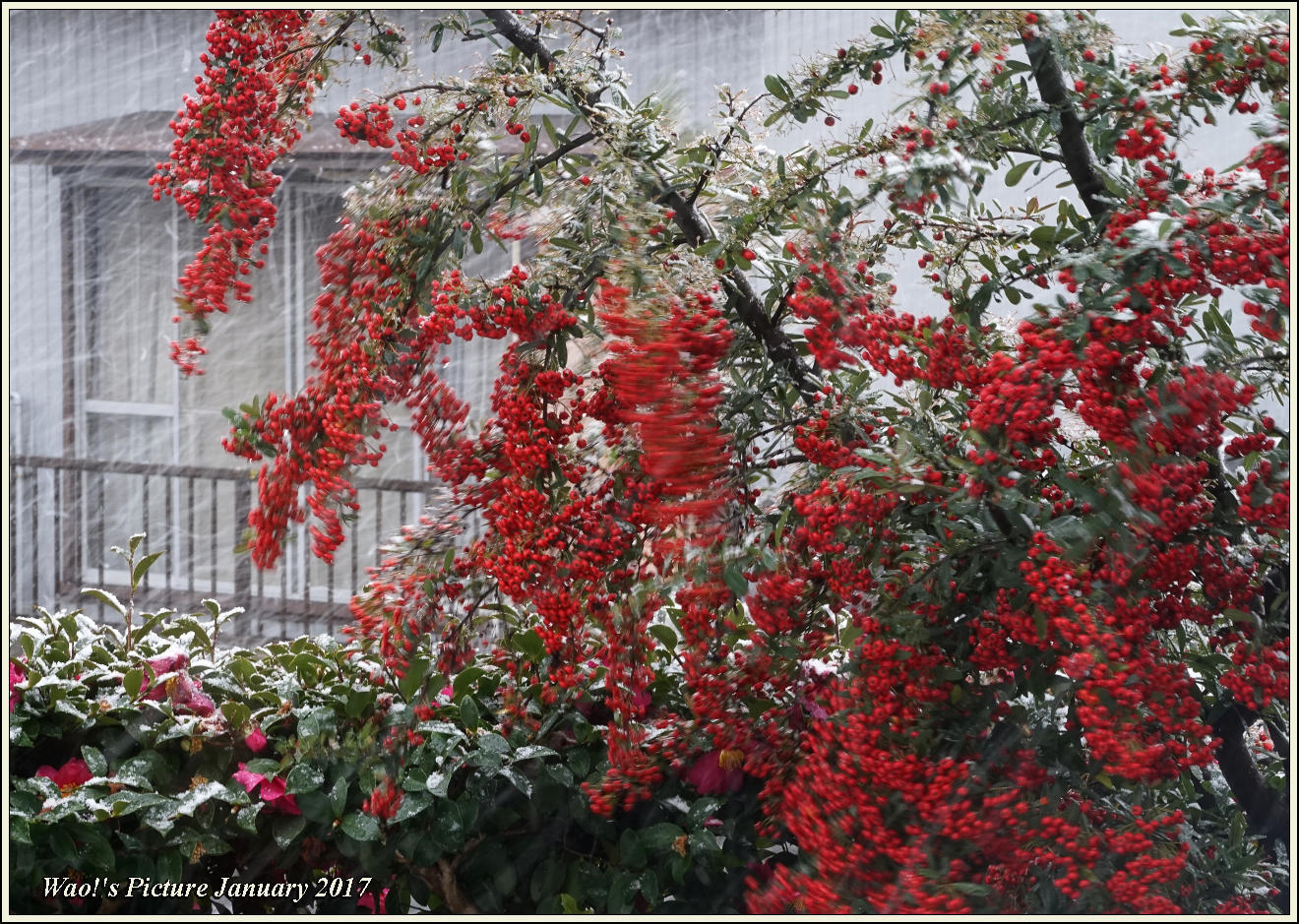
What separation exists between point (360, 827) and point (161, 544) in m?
3.73

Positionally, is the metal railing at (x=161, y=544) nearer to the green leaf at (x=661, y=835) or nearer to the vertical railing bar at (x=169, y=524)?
the vertical railing bar at (x=169, y=524)

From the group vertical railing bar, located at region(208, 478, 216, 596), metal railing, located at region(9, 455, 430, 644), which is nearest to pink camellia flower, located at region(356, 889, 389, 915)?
metal railing, located at region(9, 455, 430, 644)

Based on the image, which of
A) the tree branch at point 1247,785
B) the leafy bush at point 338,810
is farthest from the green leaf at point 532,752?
the tree branch at point 1247,785

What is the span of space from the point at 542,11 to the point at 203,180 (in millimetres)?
435

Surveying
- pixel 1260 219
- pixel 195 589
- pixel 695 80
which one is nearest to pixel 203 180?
pixel 1260 219

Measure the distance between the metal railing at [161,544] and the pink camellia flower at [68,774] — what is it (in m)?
2.70

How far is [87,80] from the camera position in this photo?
14.2 feet

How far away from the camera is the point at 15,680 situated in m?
1.44

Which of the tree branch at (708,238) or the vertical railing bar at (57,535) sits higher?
the tree branch at (708,238)

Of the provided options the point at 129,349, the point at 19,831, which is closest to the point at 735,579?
the point at 19,831

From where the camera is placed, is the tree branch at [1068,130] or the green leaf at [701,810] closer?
the tree branch at [1068,130]

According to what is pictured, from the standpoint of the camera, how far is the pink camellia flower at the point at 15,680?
4.58 ft

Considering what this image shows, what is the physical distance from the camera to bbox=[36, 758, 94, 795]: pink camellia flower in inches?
52.7

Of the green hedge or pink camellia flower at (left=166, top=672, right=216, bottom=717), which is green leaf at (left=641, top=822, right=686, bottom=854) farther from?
pink camellia flower at (left=166, top=672, right=216, bottom=717)
